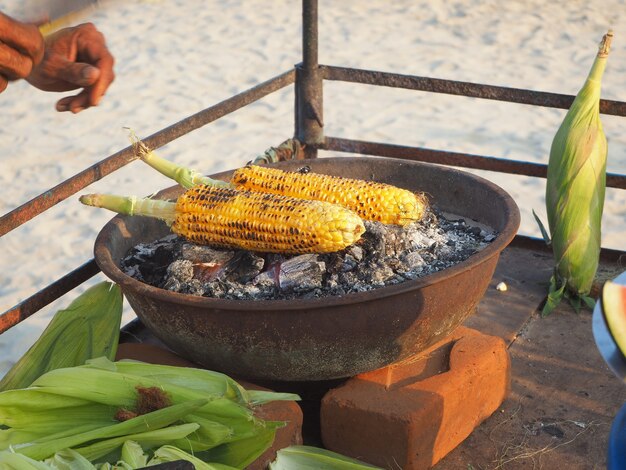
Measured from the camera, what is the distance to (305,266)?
2697mm

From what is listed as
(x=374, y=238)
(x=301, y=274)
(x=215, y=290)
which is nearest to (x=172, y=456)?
(x=215, y=290)

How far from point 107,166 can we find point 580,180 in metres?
1.71

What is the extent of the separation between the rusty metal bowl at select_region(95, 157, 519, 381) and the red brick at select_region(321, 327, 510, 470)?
91 mm

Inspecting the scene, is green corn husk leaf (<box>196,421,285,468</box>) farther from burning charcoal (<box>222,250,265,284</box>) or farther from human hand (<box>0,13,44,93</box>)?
human hand (<box>0,13,44,93</box>)

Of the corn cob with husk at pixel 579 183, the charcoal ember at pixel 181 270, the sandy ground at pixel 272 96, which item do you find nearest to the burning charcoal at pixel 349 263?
the charcoal ember at pixel 181 270

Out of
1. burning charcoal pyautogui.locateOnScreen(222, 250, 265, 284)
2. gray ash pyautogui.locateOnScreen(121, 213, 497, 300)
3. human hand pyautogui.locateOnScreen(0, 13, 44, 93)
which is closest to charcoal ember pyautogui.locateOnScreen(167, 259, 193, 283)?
gray ash pyautogui.locateOnScreen(121, 213, 497, 300)

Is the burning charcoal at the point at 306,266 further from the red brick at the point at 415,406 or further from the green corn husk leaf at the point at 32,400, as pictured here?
the green corn husk leaf at the point at 32,400

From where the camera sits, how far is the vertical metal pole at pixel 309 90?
3.85 m

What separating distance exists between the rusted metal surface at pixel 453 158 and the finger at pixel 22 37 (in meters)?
2.01

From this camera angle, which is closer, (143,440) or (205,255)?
(143,440)

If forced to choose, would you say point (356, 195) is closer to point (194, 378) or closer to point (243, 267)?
point (243, 267)

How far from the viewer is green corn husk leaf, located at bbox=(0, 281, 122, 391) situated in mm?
2752

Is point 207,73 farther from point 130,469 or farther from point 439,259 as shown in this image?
point 130,469

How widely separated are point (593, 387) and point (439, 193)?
0.87 meters
